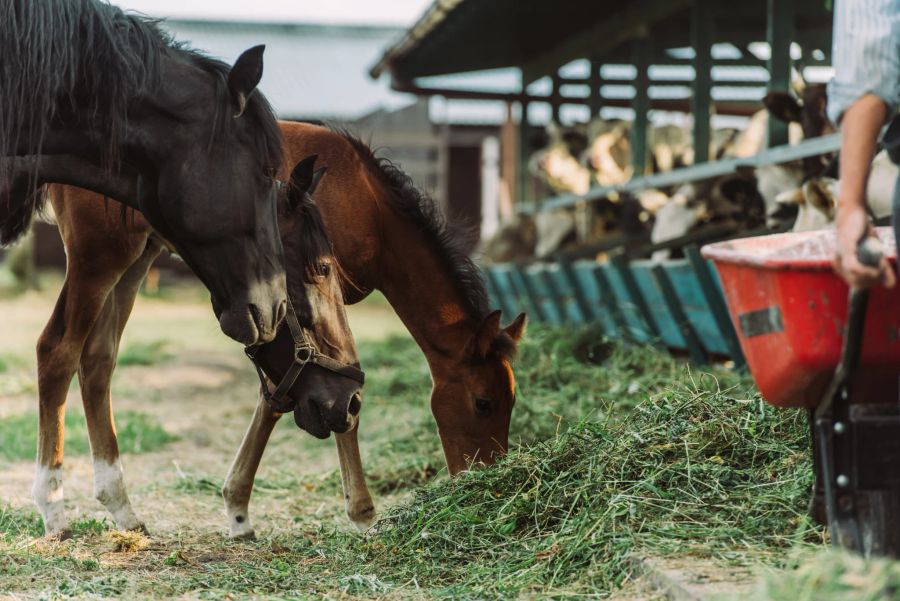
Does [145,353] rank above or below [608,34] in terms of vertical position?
below

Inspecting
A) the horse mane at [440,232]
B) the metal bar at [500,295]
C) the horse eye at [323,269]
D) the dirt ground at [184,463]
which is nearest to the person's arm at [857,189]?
the horse eye at [323,269]

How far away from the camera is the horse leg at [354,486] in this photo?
14.8ft

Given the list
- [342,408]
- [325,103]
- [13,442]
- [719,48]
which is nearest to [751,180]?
[342,408]

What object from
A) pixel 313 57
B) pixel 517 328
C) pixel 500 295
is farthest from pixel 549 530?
pixel 313 57

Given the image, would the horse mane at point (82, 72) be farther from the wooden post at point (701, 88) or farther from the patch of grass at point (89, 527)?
the wooden post at point (701, 88)

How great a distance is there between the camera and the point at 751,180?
729 cm

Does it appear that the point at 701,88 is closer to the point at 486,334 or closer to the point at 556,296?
the point at 556,296

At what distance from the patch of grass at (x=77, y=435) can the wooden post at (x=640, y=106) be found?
4.39 m

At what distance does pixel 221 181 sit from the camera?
3375 millimetres

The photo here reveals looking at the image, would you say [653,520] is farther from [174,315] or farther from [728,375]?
[174,315]

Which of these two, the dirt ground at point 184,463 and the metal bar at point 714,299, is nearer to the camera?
the dirt ground at point 184,463

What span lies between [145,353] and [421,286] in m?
6.62

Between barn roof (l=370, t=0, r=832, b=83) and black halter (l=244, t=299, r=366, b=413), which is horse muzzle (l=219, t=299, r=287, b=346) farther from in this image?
barn roof (l=370, t=0, r=832, b=83)

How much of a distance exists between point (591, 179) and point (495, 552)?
7515 mm
